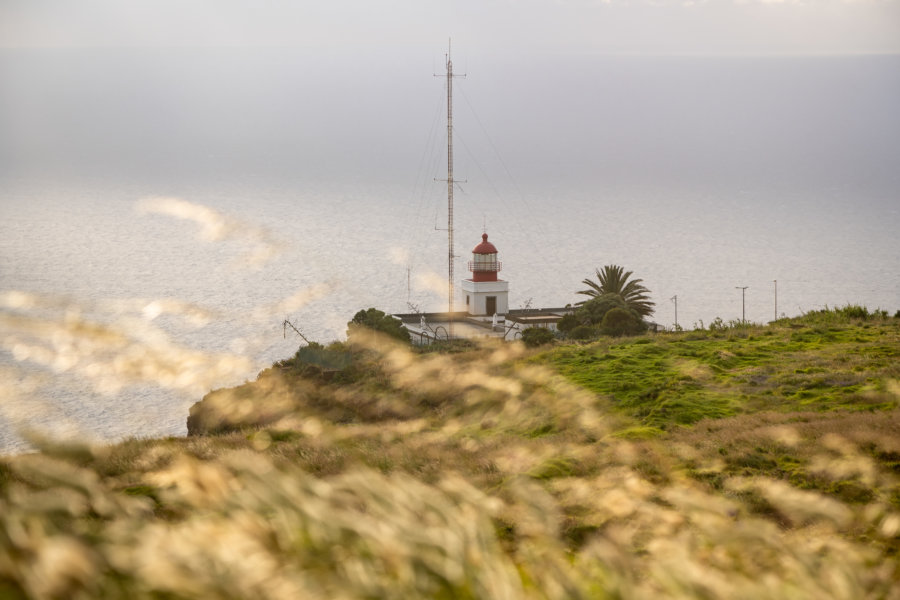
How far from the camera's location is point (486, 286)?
5572 cm

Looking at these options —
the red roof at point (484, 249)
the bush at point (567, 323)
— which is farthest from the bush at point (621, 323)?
the red roof at point (484, 249)

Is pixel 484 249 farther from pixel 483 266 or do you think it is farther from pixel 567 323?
pixel 567 323

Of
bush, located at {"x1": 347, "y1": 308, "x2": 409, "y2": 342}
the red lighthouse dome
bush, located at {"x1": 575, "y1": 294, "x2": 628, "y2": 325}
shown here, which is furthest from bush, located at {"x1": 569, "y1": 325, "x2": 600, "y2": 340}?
the red lighthouse dome

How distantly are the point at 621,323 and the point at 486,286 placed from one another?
13.3m

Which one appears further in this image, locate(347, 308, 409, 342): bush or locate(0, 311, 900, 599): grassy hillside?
locate(347, 308, 409, 342): bush

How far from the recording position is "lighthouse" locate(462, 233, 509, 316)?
55.9 meters

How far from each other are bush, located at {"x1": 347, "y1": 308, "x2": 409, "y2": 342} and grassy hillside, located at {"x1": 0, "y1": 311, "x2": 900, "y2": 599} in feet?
95.7

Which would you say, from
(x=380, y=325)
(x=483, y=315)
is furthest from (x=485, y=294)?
(x=380, y=325)

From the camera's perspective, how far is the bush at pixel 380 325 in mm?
46806

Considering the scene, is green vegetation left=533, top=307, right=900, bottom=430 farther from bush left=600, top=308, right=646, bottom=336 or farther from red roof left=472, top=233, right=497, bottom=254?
red roof left=472, top=233, right=497, bottom=254

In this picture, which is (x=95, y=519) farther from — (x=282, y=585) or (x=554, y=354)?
(x=554, y=354)

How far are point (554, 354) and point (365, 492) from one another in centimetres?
1610

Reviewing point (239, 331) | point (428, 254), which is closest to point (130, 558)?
point (239, 331)

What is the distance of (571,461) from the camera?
9078 millimetres
